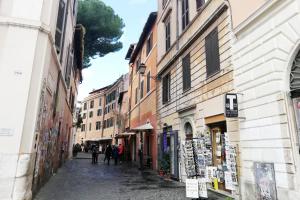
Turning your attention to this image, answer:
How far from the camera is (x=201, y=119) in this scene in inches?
366

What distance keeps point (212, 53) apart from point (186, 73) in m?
2.49

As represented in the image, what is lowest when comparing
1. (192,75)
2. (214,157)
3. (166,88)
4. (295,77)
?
(214,157)

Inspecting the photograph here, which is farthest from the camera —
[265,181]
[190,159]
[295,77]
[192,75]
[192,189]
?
[192,75]

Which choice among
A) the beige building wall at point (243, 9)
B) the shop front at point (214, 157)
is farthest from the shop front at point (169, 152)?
the beige building wall at point (243, 9)

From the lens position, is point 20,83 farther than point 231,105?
No

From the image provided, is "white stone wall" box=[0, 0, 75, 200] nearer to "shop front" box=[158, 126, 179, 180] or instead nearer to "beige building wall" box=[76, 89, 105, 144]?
→ "shop front" box=[158, 126, 179, 180]

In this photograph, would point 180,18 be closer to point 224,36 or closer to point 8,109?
point 224,36

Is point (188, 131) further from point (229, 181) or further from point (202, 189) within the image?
point (202, 189)

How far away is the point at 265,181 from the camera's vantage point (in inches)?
229

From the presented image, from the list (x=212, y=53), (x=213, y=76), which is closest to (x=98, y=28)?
(x=212, y=53)

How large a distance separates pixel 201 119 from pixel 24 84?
6.04m

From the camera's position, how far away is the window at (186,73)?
10.8m

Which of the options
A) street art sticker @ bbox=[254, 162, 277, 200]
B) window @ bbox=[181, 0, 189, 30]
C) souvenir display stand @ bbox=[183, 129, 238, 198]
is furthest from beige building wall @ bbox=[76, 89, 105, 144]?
street art sticker @ bbox=[254, 162, 277, 200]

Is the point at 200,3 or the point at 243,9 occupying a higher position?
the point at 200,3
